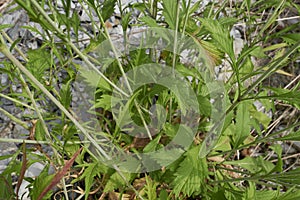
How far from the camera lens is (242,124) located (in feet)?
2.80

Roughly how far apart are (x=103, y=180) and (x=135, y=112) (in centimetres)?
17

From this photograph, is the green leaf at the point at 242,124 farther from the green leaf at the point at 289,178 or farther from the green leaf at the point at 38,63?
the green leaf at the point at 38,63

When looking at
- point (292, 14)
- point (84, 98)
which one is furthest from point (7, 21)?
point (292, 14)

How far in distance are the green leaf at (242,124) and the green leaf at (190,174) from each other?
3.6 inches

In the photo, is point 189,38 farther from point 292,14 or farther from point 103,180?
point 292,14

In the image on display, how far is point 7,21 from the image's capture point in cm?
139

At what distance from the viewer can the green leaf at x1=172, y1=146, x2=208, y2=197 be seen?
77cm

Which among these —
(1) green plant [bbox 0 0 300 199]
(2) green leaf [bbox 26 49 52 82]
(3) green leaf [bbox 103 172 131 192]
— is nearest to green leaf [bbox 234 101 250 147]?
(1) green plant [bbox 0 0 300 199]

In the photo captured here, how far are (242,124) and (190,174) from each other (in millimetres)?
155

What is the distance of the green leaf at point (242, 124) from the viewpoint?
0.85 m

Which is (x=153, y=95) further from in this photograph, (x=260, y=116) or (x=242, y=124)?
(x=260, y=116)

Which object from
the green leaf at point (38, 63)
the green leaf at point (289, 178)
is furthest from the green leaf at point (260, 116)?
the green leaf at point (38, 63)

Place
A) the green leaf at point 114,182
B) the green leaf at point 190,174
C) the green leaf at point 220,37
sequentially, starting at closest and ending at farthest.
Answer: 1. the green leaf at point 220,37
2. the green leaf at point 190,174
3. the green leaf at point 114,182

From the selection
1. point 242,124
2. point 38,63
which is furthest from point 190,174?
point 38,63
